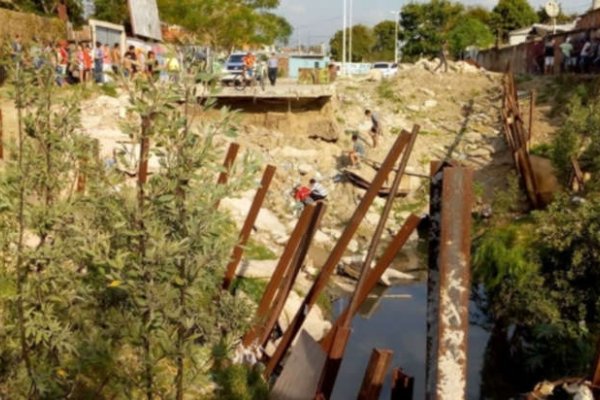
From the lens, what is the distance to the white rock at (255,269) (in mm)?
9914

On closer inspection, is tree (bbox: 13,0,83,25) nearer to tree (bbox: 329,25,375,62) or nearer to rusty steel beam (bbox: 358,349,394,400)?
rusty steel beam (bbox: 358,349,394,400)

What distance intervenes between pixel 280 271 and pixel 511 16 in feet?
167

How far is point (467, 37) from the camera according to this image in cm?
4441

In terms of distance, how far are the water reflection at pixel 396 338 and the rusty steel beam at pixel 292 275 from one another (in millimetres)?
1821

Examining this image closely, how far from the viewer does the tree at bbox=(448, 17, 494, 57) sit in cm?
4406

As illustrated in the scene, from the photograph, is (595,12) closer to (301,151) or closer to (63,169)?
(301,151)

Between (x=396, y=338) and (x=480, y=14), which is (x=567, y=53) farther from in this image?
(x=480, y=14)

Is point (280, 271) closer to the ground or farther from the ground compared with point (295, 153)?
closer to the ground

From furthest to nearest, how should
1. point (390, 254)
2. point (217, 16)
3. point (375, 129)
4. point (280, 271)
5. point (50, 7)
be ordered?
point (217, 16)
point (50, 7)
point (375, 129)
point (280, 271)
point (390, 254)

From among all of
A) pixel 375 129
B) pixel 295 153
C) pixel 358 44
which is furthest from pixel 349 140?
pixel 358 44

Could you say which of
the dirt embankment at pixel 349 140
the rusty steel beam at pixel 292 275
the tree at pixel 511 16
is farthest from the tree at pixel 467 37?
the rusty steel beam at pixel 292 275

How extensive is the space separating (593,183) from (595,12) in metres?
15.0

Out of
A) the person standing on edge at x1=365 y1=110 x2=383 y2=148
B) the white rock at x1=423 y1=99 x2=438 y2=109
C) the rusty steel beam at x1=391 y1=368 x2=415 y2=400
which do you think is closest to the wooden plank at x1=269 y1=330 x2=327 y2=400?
the rusty steel beam at x1=391 y1=368 x2=415 y2=400

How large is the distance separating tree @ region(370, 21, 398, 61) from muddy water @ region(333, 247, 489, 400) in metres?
53.1
